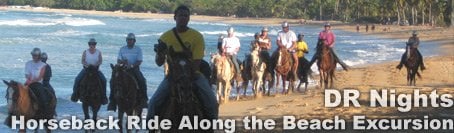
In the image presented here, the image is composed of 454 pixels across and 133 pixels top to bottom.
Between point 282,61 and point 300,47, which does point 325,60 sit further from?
point 300,47

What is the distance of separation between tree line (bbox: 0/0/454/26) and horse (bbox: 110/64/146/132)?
9453cm

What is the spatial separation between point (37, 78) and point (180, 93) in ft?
18.0

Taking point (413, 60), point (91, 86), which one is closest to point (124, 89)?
point (91, 86)

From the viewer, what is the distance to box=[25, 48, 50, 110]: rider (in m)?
13.7

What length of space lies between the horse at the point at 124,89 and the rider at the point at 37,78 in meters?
1.26

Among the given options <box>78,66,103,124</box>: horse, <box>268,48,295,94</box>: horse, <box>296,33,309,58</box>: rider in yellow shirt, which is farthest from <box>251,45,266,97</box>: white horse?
<box>78,66,103,124</box>: horse

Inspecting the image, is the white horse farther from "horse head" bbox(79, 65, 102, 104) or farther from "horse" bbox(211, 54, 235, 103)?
"horse head" bbox(79, 65, 102, 104)

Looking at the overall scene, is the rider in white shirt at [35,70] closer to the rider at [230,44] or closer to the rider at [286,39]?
the rider at [230,44]

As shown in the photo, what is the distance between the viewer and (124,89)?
46.0 ft

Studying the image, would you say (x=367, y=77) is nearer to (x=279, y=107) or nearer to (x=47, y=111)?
(x=279, y=107)

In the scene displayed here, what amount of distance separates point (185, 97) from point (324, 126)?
4.61 metres

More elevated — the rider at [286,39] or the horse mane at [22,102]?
the rider at [286,39]

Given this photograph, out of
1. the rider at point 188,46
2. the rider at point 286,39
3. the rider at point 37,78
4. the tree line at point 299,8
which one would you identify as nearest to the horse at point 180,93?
the rider at point 188,46

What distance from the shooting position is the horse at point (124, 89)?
1396cm
